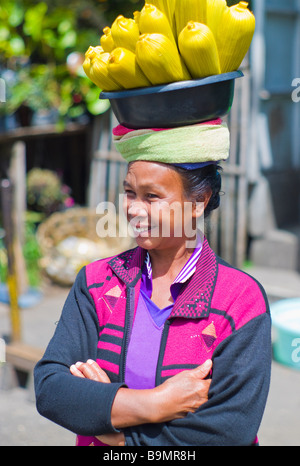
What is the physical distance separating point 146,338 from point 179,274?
191 millimetres

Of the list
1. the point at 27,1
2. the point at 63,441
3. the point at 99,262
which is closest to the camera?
the point at 99,262

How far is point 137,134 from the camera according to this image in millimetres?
1378

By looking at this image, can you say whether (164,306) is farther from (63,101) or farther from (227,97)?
(63,101)

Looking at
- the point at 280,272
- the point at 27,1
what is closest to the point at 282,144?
the point at 280,272

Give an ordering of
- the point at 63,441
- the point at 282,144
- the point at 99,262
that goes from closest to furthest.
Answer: the point at 99,262
the point at 63,441
the point at 282,144

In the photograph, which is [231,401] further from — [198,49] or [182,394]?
[198,49]

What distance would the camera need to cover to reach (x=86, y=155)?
21.7 feet

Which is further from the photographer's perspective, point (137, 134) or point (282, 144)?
point (282, 144)

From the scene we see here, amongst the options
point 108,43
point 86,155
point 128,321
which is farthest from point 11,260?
point 86,155

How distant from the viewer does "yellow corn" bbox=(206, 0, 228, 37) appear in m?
1.30

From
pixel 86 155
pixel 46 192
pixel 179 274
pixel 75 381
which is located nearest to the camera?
pixel 75 381

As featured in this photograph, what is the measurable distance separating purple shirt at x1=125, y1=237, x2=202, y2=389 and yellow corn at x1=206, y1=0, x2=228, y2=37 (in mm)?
598
